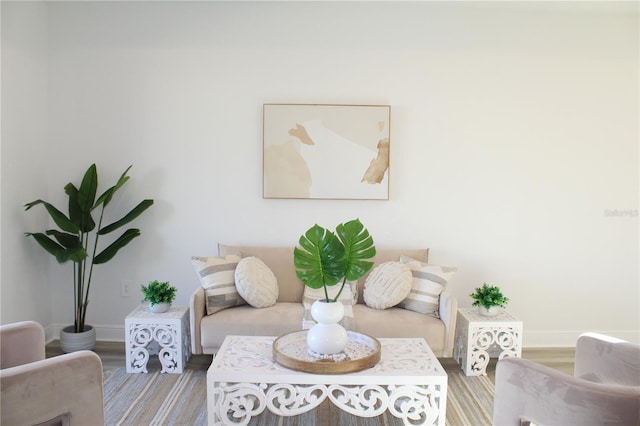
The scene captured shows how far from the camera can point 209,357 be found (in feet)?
11.0

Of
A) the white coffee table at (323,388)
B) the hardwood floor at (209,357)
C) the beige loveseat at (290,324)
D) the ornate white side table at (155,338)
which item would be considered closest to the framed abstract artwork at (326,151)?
the beige loveseat at (290,324)

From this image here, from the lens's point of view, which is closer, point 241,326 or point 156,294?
point 241,326

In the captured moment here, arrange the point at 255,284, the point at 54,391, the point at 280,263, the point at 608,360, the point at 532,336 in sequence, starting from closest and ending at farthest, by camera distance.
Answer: the point at 54,391 → the point at 608,360 → the point at 255,284 → the point at 280,263 → the point at 532,336

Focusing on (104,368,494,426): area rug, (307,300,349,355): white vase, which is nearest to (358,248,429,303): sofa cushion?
(104,368,494,426): area rug

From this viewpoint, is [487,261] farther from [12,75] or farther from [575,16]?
[12,75]

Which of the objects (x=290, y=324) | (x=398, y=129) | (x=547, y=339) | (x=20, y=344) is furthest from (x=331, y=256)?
(x=547, y=339)

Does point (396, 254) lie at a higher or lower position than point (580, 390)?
higher

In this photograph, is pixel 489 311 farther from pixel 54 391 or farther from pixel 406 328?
pixel 54 391

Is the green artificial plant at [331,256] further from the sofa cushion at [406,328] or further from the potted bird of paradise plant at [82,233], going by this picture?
the potted bird of paradise plant at [82,233]

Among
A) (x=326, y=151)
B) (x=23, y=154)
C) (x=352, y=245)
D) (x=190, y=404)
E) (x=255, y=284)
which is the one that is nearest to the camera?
(x=352, y=245)

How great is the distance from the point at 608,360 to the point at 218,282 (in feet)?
7.52

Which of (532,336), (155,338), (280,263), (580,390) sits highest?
(280,263)

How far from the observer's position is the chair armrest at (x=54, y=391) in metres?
1.66

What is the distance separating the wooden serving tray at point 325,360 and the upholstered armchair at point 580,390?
630mm
